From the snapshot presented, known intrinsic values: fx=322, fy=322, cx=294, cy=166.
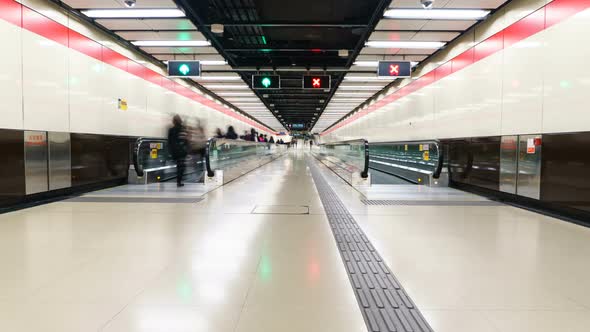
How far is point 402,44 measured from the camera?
946 centimetres

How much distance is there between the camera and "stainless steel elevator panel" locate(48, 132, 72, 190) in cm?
629

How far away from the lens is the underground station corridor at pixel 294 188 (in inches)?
86.4

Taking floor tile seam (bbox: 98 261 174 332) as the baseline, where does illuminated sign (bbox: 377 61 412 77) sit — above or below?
above

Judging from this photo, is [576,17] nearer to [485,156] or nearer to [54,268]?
[485,156]

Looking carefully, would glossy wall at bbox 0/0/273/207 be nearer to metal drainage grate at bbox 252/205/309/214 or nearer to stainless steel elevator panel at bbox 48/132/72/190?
stainless steel elevator panel at bbox 48/132/72/190

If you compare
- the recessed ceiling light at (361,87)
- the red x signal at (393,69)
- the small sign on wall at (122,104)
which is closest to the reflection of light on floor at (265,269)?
the small sign on wall at (122,104)

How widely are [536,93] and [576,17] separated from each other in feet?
4.05

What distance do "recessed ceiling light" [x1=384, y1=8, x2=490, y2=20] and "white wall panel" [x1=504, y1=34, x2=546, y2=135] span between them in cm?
125

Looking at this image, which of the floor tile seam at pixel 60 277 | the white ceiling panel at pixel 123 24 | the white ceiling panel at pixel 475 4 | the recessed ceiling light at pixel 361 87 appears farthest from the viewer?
the recessed ceiling light at pixel 361 87

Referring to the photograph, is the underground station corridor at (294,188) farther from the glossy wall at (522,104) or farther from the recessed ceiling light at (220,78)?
the recessed ceiling light at (220,78)

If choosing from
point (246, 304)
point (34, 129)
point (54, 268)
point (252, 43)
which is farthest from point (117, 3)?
point (246, 304)

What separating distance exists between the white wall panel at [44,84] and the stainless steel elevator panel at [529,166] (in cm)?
891

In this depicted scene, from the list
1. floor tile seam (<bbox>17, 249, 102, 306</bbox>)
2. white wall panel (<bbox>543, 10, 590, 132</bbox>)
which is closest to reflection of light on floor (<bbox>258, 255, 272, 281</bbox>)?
floor tile seam (<bbox>17, 249, 102, 306</bbox>)

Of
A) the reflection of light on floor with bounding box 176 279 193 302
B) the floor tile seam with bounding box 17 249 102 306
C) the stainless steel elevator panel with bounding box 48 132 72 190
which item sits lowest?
the floor tile seam with bounding box 17 249 102 306
